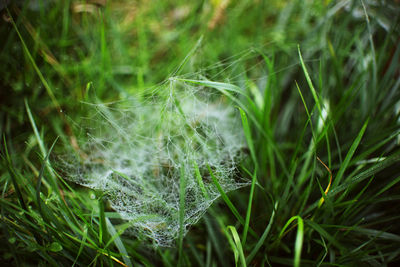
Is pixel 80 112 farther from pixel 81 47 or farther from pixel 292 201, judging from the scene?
pixel 292 201

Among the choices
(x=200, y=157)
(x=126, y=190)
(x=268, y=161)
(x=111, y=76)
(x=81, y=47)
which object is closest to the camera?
(x=126, y=190)

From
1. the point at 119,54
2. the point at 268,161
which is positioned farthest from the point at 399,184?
the point at 119,54

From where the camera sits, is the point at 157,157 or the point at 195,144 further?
the point at 195,144

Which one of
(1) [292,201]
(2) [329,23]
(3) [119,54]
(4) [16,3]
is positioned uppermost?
(4) [16,3]

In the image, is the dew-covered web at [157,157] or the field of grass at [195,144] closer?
the field of grass at [195,144]

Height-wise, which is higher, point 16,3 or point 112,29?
point 16,3
